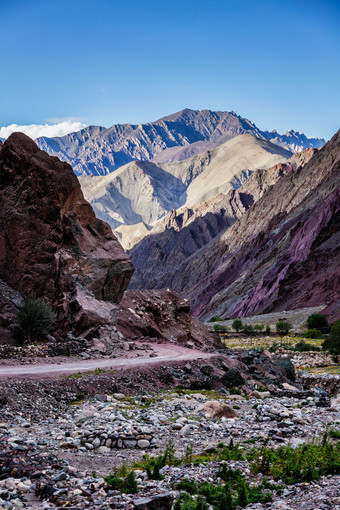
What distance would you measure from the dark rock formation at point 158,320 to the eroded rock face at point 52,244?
151 centimetres

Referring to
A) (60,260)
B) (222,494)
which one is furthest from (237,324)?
(222,494)

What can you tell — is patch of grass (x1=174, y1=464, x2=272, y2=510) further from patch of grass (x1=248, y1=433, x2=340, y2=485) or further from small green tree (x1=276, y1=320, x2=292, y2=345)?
small green tree (x1=276, y1=320, x2=292, y2=345)

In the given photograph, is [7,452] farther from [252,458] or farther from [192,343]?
Answer: [192,343]

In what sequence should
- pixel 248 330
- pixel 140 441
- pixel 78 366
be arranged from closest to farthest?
pixel 140 441 → pixel 78 366 → pixel 248 330

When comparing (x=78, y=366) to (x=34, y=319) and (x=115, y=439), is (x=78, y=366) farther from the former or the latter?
(x=115, y=439)

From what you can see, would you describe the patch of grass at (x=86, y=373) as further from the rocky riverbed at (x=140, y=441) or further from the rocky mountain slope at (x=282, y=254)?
the rocky mountain slope at (x=282, y=254)

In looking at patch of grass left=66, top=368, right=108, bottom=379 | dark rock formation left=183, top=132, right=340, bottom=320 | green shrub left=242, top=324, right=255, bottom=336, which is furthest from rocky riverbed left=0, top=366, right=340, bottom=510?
dark rock formation left=183, top=132, right=340, bottom=320

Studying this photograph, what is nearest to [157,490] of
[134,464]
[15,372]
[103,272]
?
[134,464]

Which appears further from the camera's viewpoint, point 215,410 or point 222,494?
point 215,410

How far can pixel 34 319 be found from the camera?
2745 centimetres

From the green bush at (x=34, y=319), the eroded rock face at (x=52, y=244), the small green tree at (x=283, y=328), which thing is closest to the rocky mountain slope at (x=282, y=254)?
the small green tree at (x=283, y=328)

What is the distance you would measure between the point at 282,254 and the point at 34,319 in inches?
4280

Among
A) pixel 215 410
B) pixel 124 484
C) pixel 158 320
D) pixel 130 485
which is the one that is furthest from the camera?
pixel 158 320

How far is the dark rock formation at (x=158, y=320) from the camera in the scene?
3616 centimetres
